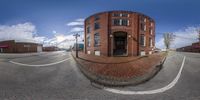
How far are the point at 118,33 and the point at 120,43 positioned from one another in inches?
72.7

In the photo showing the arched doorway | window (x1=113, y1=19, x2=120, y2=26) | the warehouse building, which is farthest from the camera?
the warehouse building

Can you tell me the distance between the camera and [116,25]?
2631 centimetres

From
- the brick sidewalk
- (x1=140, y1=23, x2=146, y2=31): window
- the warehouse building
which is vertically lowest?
the brick sidewalk

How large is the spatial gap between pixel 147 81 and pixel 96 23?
21851 millimetres

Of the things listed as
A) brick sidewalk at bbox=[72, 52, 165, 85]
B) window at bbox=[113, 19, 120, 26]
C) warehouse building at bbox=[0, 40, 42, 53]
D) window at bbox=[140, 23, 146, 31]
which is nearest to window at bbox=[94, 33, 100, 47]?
window at bbox=[113, 19, 120, 26]

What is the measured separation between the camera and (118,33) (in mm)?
26828

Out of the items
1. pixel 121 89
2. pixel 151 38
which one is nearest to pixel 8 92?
pixel 121 89

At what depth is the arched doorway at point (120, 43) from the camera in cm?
2677

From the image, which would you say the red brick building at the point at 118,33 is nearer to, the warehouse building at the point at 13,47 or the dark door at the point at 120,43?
the dark door at the point at 120,43

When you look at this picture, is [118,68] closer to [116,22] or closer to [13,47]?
[116,22]

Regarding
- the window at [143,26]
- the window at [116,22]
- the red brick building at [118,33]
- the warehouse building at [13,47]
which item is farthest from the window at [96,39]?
the warehouse building at [13,47]

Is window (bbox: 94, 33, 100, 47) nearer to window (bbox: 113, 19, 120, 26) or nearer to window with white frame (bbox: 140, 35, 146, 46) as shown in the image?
window (bbox: 113, 19, 120, 26)

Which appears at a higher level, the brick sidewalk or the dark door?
the dark door

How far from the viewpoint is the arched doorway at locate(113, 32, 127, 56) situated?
26766 millimetres
